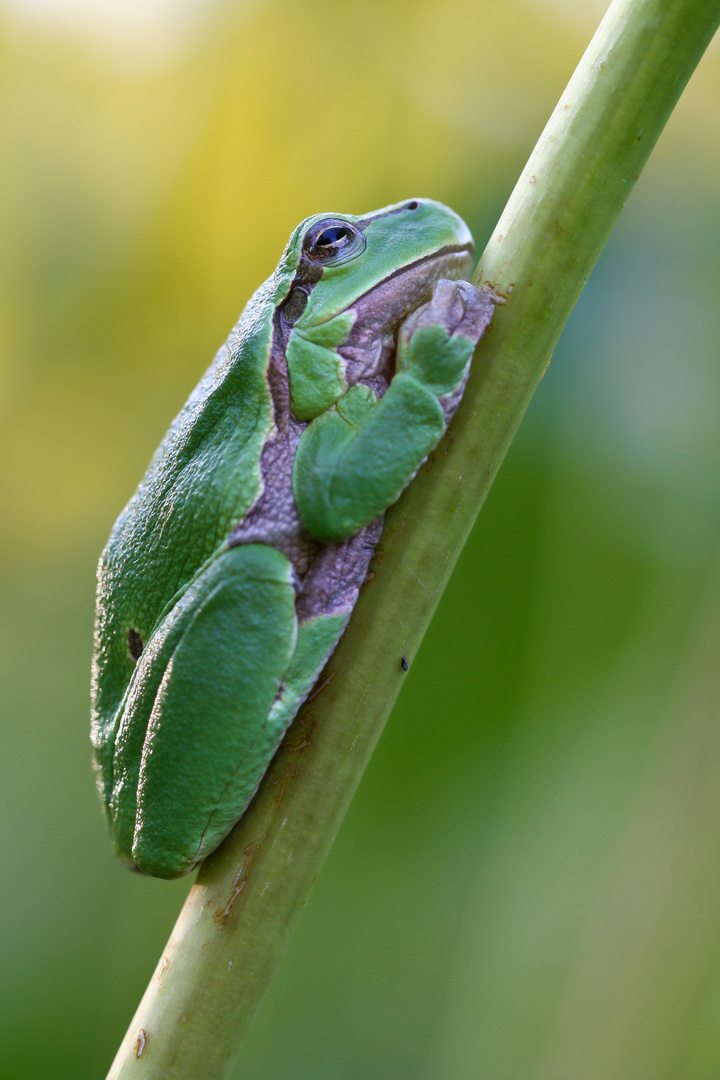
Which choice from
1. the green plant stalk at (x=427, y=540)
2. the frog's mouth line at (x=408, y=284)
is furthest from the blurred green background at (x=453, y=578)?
the green plant stalk at (x=427, y=540)

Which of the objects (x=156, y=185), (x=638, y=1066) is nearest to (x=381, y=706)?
(x=638, y=1066)

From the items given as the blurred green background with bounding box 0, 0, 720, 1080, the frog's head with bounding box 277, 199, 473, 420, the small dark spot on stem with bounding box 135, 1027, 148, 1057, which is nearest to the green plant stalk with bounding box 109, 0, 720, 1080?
the small dark spot on stem with bounding box 135, 1027, 148, 1057

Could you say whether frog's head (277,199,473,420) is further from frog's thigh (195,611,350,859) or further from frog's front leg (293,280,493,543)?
frog's thigh (195,611,350,859)

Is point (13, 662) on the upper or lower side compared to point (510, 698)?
lower

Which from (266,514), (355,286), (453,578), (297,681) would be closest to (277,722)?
(297,681)

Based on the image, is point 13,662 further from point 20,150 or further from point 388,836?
point 20,150

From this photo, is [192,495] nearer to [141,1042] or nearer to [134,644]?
[134,644]
